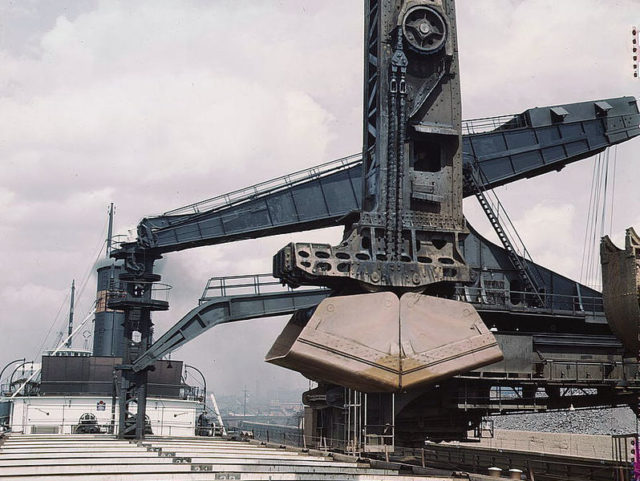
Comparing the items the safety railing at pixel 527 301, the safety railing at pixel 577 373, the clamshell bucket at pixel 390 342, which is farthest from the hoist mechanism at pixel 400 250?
the safety railing at pixel 577 373

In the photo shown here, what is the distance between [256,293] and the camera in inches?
1335

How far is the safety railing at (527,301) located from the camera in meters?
31.8

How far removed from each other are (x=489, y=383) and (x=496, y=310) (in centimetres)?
295

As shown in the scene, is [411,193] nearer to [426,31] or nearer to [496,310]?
[426,31]

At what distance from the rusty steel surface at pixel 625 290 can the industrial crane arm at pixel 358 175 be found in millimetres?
19444

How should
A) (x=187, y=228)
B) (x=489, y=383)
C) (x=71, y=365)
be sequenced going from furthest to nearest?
(x=71, y=365) < (x=187, y=228) < (x=489, y=383)

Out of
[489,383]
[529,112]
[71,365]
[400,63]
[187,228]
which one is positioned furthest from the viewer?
[71,365]

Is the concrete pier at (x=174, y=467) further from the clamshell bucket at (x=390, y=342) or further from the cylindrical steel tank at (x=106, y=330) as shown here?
the cylindrical steel tank at (x=106, y=330)

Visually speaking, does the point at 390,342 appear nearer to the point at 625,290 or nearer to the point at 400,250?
the point at 400,250

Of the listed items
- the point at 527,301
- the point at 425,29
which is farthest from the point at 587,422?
the point at 425,29

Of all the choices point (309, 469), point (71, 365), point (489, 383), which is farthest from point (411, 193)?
point (71, 365)

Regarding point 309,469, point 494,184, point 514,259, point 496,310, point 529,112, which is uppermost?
point 529,112

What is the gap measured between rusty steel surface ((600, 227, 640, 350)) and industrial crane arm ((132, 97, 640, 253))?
19.4 metres

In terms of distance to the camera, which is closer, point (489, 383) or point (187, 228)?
point (489, 383)
